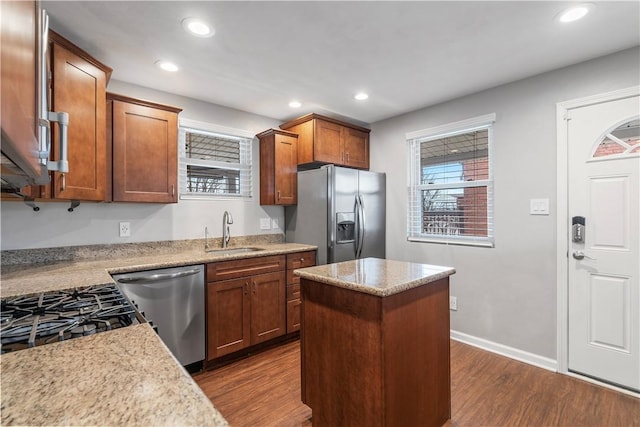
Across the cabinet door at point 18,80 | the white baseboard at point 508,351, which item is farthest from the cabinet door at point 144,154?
the white baseboard at point 508,351

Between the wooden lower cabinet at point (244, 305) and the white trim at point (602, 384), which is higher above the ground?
the wooden lower cabinet at point (244, 305)

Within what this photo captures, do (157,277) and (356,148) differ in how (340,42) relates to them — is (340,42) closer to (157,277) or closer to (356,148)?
(356,148)

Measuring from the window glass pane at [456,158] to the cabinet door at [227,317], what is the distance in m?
2.31

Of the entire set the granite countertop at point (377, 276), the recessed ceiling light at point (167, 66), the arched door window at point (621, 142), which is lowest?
the granite countertop at point (377, 276)

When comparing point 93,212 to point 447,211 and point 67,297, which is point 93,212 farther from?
point 447,211

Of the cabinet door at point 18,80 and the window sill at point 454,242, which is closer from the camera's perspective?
the cabinet door at point 18,80

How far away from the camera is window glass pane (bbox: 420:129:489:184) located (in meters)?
3.08

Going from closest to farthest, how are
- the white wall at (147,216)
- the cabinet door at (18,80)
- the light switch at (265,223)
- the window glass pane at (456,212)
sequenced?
1. the cabinet door at (18,80)
2. the white wall at (147,216)
3. the window glass pane at (456,212)
4. the light switch at (265,223)

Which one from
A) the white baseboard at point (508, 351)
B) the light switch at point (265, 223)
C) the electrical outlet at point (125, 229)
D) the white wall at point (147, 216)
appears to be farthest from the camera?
the light switch at point (265, 223)

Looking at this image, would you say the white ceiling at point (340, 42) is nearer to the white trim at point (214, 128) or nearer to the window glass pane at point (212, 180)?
the white trim at point (214, 128)

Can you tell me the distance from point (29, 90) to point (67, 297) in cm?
115

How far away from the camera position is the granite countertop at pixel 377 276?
1.49m

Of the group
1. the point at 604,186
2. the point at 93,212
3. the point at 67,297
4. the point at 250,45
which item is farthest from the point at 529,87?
the point at 93,212

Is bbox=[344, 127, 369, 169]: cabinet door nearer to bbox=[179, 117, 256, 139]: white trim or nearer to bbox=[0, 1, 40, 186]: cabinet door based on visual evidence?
bbox=[179, 117, 256, 139]: white trim
